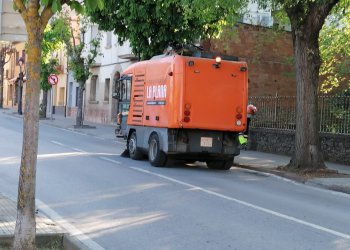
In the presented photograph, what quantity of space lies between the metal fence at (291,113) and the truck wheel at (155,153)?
648 cm

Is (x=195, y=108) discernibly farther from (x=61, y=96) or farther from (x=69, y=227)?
(x=61, y=96)

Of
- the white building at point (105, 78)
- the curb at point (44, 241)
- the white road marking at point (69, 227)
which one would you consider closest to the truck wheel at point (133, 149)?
the white road marking at point (69, 227)

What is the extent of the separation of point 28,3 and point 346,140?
14.2 meters

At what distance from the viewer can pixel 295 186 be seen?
514 inches

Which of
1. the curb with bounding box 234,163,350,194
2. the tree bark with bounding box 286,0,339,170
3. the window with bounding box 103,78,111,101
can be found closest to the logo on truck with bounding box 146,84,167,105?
the curb with bounding box 234,163,350,194

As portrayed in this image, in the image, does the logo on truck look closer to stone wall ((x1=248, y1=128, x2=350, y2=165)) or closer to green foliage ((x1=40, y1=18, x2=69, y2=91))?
stone wall ((x1=248, y1=128, x2=350, y2=165))

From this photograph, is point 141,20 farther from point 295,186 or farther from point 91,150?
point 295,186

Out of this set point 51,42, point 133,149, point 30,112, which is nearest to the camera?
point 30,112

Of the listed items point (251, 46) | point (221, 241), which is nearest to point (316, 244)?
point (221, 241)

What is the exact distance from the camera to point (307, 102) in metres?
15.1

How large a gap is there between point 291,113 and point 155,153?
7416 millimetres

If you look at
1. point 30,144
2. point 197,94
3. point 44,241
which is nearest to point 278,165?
point 197,94

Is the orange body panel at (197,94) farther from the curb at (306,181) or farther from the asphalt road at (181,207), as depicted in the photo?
the curb at (306,181)

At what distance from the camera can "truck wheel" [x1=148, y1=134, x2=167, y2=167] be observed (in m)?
14.7
